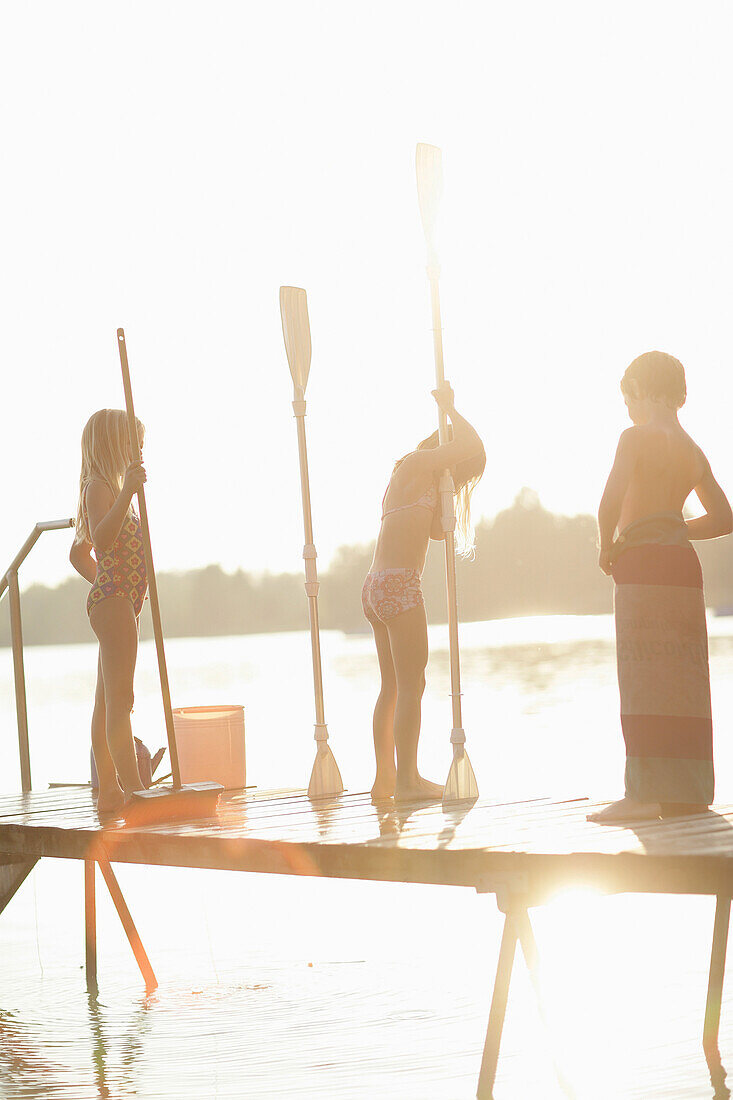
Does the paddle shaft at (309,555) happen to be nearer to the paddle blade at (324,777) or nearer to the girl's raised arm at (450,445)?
the paddle blade at (324,777)

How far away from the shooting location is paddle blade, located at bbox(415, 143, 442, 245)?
20.7ft

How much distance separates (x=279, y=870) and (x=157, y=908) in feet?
23.5

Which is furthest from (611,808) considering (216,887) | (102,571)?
(216,887)

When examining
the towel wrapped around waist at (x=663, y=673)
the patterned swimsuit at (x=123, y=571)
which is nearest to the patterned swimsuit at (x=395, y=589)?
the patterned swimsuit at (x=123, y=571)

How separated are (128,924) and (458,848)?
11.2ft

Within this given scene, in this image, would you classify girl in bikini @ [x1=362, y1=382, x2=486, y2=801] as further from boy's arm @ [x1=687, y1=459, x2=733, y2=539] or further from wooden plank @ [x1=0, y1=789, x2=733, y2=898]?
boy's arm @ [x1=687, y1=459, x2=733, y2=539]

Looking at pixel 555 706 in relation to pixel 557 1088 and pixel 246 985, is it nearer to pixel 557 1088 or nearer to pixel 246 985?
pixel 246 985

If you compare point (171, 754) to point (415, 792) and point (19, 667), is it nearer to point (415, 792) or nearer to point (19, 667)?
point (415, 792)

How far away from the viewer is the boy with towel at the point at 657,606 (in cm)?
517

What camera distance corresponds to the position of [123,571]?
243 inches

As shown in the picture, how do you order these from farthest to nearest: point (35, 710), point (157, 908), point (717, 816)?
1. point (35, 710)
2. point (157, 908)
3. point (717, 816)

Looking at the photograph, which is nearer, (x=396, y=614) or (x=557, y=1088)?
(x=557, y=1088)

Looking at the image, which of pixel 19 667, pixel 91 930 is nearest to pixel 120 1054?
pixel 91 930

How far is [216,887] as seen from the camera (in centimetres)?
1308
